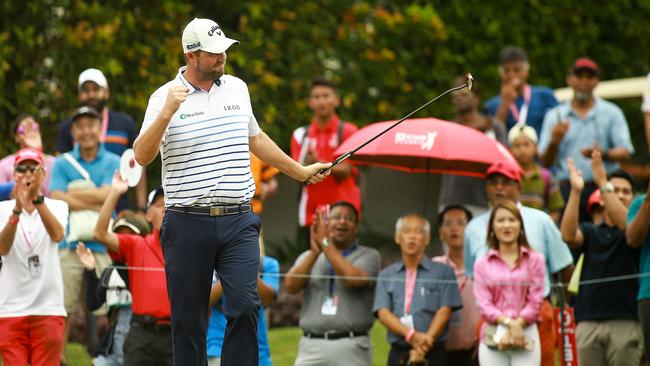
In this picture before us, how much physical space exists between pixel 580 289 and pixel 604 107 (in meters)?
2.96

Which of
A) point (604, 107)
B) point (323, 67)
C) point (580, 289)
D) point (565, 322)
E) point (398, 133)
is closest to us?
point (565, 322)

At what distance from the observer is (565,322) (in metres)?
10.6

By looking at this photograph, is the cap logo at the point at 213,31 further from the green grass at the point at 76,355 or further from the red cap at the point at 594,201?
the green grass at the point at 76,355

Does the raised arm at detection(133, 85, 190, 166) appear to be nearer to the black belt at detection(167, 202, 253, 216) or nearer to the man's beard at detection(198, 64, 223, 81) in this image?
the man's beard at detection(198, 64, 223, 81)

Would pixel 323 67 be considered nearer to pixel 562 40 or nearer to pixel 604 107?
pixel 562 40

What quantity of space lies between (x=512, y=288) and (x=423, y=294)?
919mm

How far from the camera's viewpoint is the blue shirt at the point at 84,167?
12531 millimetres

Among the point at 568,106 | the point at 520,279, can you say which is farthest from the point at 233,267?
the point at 568,106

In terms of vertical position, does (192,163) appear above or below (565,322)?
above

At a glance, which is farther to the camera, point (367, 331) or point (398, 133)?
point (398, 133)

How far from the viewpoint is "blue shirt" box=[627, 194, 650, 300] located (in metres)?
10.5

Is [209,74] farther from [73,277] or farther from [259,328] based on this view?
[73,277]

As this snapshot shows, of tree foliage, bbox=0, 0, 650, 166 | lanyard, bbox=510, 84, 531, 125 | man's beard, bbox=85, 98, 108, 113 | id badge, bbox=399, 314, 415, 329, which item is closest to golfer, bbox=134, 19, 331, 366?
id badge, bbox=399, 314, 415, 329

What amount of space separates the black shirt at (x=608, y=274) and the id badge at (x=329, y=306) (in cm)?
187
